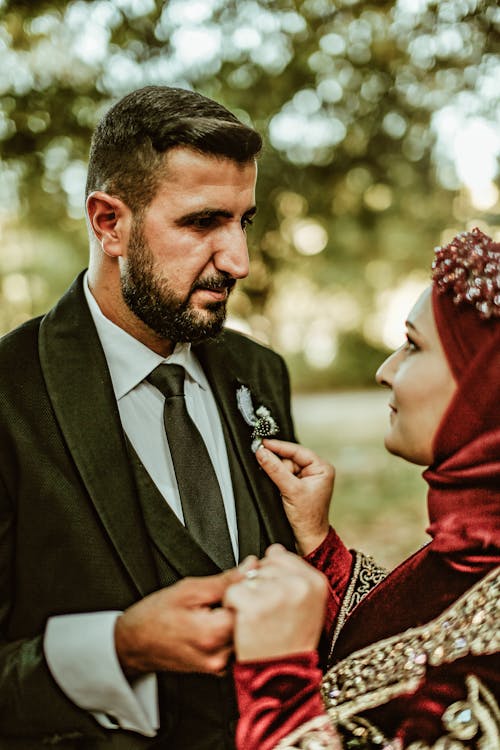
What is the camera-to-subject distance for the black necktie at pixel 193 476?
2.22 m

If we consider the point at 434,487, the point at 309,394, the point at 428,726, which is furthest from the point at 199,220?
the point at 309,394

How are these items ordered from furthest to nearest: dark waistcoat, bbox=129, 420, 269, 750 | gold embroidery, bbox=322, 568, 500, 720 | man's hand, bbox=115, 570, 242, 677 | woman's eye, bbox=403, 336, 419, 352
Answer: woman's eye, bbox=403, 336, 419, 352
dark waistcoat, bbox=129, 420, 269, 750
gold embroidery, bbox=322, 568, 500, 720
man's hand, bbox=115, 570, 242, 677

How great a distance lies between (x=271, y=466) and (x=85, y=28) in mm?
4481

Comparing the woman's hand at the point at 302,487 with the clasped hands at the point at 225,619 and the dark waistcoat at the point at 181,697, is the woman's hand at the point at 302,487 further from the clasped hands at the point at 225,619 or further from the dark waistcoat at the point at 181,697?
the clasped hands at the point at 225,619

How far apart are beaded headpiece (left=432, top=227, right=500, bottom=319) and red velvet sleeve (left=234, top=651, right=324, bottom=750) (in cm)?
100

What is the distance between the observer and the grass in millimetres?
9422

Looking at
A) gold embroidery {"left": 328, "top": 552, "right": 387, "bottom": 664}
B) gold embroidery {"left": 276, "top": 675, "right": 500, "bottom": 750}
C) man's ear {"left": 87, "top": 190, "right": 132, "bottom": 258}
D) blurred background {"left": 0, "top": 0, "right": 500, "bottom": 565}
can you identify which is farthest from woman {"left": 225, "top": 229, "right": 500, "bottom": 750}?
blurred background {"left": 0, "top": 0, "right": 500, "bottom": 565}

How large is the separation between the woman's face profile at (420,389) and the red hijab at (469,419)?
2 centimetres

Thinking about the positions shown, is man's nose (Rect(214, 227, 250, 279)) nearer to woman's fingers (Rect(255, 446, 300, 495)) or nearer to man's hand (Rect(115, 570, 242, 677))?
woman's fingers (Rect(255, 446, 300, 495))

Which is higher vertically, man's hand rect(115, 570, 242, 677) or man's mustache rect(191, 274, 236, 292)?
man's mustache rect(191, 274, 236, 292)

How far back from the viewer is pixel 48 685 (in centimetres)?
178

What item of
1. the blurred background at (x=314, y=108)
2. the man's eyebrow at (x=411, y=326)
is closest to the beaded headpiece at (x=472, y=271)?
the man's eyebrow at (x=411, y=326)

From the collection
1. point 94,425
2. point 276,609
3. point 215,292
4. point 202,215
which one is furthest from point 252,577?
point 202,215

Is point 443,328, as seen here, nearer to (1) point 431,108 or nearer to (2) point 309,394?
(1) point 431,108
